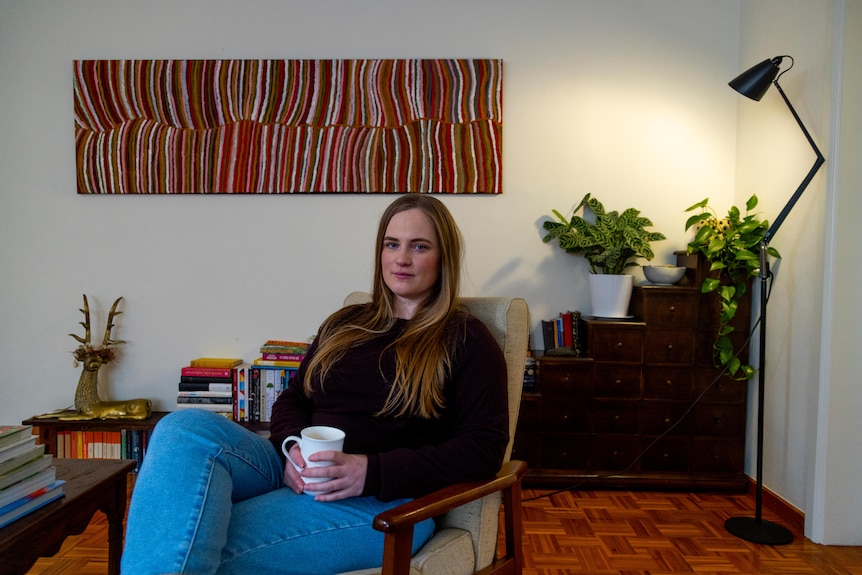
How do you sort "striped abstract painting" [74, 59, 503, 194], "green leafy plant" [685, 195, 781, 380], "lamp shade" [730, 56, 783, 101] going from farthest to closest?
"striped abstract painting" [74, 59, 503, 194] → "green leafy plant" [685, 195, 781, 380] → "lamp shade" [730, 56, 783, 101]

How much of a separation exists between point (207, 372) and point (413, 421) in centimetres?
183

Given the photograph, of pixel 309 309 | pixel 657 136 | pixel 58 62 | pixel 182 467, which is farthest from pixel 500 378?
pixel 58 62

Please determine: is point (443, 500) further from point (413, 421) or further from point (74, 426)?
point (74, 426)

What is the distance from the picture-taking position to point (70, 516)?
1366 mm

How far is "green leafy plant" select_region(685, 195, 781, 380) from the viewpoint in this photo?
105 inches

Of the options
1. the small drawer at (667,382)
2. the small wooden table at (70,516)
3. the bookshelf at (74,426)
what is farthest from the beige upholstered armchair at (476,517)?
the bookshelf at (74,426)

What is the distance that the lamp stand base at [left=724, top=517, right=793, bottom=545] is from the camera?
231 cm

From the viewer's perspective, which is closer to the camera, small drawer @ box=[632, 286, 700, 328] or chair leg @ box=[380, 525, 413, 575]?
chair leg @ box=[380, 525, 413, 575]

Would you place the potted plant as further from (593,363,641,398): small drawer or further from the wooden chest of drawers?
(593,363,641,398): small drawer

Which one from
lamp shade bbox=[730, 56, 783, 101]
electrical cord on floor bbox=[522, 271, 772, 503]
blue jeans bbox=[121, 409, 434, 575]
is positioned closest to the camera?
blue jeans bbox=[121, 409, 434, 575]

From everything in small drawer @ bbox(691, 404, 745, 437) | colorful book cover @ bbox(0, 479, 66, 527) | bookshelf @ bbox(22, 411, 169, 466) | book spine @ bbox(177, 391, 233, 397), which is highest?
colorful book cover @ bbox(0, 479, 66, 527)

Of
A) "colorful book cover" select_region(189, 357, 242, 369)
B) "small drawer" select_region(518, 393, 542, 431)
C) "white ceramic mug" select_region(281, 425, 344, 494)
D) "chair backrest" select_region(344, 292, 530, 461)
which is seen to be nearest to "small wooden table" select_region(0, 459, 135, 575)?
"white ceramic mug" select_region(281, 425, 344, 494)

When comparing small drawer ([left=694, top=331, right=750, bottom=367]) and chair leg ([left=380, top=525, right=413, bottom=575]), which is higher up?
small drawer ([left=694, top=331, right=750, bottom=367])

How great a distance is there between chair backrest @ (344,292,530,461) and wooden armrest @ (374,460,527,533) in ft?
0.60
